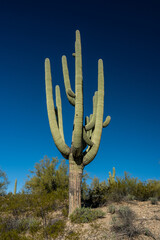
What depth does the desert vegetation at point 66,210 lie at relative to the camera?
5801mm

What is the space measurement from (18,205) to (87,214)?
116 inches

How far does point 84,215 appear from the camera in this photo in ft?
22.4

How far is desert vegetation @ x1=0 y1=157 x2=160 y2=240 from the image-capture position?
5801 mm

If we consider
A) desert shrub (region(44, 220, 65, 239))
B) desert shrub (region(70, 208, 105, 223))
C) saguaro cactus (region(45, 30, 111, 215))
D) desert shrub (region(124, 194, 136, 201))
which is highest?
saguaro cactus (region(45, 30, 111, 215))

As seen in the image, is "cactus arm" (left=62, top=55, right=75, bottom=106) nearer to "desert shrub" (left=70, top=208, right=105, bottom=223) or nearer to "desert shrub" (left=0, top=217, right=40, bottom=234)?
"desert shrub" (left=70, top=208, right=105, bottom=223)

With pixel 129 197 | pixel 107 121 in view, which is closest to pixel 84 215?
pixel 129 197

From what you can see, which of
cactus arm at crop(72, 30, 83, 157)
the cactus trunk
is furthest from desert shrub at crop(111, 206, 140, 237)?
cactus arm at crop(72, 30, 83, 157)

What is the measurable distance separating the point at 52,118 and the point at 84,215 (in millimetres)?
3795

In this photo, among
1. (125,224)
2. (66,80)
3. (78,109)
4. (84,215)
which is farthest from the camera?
(66,80)

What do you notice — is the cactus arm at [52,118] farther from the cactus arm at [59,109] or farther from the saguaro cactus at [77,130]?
the cactus arm at [59,109]

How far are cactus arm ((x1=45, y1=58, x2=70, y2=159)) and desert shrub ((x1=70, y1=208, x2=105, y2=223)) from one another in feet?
6.84

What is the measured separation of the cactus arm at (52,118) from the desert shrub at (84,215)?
2085 millimetres

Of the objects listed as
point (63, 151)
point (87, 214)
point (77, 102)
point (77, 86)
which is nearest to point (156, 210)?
point (87, 214)

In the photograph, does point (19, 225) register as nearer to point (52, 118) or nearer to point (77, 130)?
point (77, 130)
